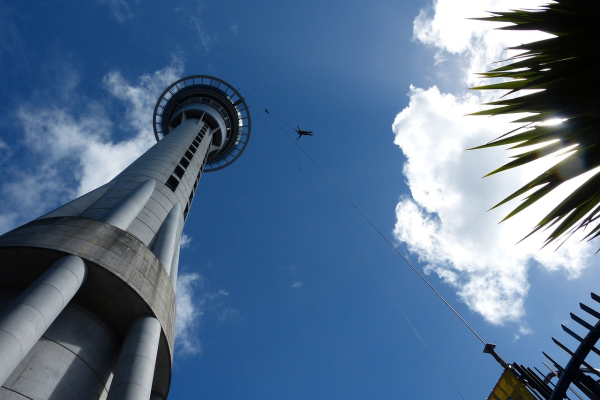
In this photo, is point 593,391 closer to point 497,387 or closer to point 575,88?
point 497,387

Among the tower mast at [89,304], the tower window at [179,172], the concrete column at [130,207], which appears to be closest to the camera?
the tower mast at [89,304]

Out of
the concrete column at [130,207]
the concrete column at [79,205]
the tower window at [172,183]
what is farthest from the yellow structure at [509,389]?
the tower window at [172,183]

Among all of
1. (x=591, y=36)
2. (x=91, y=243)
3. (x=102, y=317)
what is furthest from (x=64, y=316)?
(x=591, y=36)

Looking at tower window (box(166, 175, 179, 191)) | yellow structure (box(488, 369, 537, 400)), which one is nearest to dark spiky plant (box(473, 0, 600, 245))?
yellow structure (box(488, 369, 537, 400))

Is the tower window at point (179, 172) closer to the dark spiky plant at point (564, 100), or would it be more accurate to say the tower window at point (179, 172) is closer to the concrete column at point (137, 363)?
the concrete column at point (137, 363)

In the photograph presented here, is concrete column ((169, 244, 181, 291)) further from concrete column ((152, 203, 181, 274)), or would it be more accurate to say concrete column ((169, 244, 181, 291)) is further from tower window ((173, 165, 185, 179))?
tower window ((173, 165, 185, 179))
